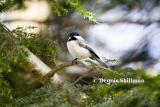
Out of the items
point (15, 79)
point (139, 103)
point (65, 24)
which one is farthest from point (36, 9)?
point (139, 103)

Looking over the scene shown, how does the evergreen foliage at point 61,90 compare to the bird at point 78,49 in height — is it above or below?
below

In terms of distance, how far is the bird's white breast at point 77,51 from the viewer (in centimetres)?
342

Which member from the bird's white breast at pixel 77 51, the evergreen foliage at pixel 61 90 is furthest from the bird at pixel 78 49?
the evergreen foliage at pixel 61 90

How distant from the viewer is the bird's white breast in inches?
135

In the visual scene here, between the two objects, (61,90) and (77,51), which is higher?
(77,51)

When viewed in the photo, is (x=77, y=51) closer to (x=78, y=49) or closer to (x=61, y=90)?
(x=78, y=49)

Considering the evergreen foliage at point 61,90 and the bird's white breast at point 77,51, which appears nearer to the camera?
the evergreen foliage at point 61,90

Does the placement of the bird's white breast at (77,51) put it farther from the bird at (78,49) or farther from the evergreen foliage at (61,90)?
the evergreen foliage at (61,90)

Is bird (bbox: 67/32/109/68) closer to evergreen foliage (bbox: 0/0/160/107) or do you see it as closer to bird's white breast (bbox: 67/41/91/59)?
bird's white breast (bbox: 67/41/91/59)

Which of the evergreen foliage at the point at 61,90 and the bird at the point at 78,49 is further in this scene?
the bird at the point at 78,49

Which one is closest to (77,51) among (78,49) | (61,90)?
(78,49)

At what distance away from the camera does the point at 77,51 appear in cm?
345

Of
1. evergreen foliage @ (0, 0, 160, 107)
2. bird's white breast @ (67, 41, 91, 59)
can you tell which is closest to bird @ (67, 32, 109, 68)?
bird's white breast @ (67, 41, 91, 59)

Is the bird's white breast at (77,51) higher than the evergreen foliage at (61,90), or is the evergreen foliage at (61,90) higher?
the bird's white breast at (77,51)
